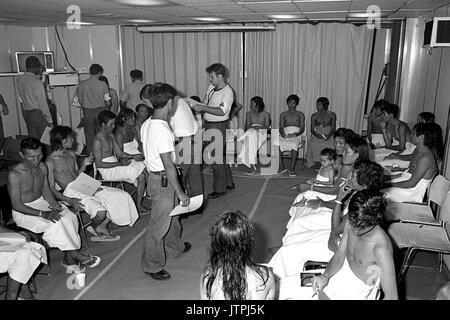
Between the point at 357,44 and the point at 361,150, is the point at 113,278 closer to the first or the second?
the point at 361,150

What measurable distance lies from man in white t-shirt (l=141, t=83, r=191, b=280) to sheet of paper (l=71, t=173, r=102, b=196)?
97cm

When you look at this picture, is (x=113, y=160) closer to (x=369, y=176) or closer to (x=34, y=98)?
(x=34, y=98)

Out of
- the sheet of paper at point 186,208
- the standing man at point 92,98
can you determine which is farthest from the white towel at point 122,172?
the standing man at point 92,98

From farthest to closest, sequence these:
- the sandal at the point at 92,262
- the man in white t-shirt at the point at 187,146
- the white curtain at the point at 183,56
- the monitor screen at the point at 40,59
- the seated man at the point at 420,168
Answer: the white curtain at the point at 183,56, the monitor screen at the point at 40,59, the man in white t-shirt at the point at 187,146, the seated man at the point at 420,168, the sandal at the point at 92,262

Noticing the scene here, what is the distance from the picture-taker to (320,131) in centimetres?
700

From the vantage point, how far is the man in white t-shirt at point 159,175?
342 cm

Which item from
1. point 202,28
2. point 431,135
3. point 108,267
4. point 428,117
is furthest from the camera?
point 202,28

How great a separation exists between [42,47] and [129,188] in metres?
4.29

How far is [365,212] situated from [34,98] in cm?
612

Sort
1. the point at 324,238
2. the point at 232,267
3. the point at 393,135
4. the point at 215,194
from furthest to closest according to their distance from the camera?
the point at 393,135
the point at 215,194
the point at 324,238
the point at 232,267

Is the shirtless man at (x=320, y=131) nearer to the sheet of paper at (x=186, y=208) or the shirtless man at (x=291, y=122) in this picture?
the shirtless man at (x=291, y=122)

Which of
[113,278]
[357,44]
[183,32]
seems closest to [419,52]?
[357,44]

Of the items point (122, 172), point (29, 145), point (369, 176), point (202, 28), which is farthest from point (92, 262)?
point (202, 28)

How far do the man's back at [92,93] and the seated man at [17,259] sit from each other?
13.2 feet
